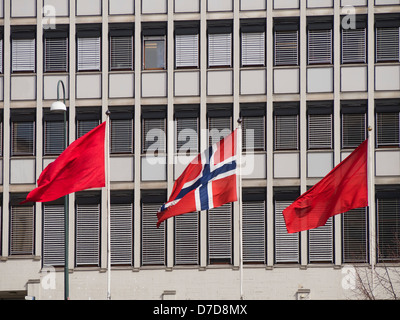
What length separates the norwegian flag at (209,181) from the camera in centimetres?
2392

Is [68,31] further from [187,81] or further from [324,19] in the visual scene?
[324,19]

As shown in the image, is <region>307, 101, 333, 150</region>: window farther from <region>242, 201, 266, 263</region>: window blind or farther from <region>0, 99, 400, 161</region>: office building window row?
<region>242, 201, 266, 263</region>: window blind

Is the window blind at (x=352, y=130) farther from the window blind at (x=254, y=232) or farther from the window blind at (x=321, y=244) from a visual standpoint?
the window blind at (x=254, y=232)

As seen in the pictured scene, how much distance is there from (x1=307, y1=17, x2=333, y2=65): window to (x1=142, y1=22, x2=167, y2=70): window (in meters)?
6.61

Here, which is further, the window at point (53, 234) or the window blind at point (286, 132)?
the window at point (53, 234)

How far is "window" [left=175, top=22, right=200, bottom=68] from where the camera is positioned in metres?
36.1

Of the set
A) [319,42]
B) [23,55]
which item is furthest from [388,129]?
[23,55]

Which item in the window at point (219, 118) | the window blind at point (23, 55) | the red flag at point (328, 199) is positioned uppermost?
the window blind at point (23, 55)

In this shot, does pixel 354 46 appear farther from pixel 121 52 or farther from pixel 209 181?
pixel 209 181

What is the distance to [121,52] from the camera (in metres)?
36.4

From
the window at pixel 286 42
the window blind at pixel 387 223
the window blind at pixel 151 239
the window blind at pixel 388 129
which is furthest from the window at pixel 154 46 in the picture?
the window blind at pixel 387 223

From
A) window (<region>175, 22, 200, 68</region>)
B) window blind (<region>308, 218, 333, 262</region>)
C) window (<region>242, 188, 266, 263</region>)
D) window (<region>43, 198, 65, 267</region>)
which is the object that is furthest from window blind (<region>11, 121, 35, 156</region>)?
window blind (<region>308, 218, 333, 262</region>)

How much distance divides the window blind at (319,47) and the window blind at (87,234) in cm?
1190

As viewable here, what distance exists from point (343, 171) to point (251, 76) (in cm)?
1322
